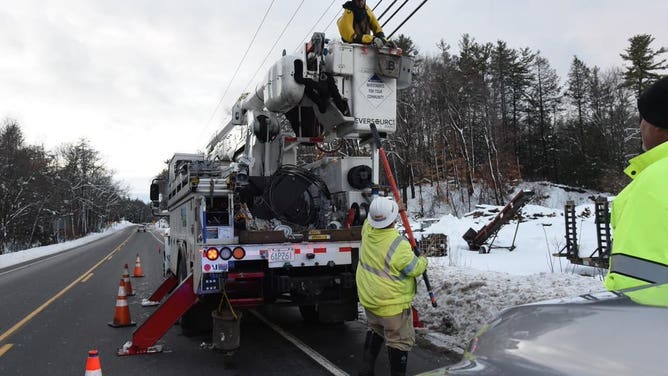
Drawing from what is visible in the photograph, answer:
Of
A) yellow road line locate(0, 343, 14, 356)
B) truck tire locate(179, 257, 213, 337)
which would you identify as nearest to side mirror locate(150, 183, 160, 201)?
yellow road line locate(0, 343, 14, 356)

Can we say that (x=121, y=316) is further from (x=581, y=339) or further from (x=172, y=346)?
(x=581, y=339)

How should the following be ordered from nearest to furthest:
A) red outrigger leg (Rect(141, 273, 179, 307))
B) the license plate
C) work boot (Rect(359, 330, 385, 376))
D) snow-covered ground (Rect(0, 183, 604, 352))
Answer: work boot (Rect(359, 330, 385, 376))
the license plate
snow-covered ground (Rect(0, 183, 604, 352))
red outrigger leg (Rect(141, 273, 179, 307))

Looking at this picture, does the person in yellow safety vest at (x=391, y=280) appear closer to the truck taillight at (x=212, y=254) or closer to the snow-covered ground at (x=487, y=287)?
the snow-covered ground at (x=487, y=287)

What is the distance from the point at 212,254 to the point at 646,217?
4.94m

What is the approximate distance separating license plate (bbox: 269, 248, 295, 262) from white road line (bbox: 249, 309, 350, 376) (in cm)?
123

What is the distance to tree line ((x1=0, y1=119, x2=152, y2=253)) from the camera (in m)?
44.1

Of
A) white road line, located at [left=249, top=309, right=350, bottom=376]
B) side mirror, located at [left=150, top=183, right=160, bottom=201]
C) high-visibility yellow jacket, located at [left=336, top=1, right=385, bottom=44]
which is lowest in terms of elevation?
white road line, located at [left=249, top=309, right=350, bottom=376]

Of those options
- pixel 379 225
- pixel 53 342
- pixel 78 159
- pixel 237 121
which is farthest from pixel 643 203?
pixel 78 159

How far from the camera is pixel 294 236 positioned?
251 inches

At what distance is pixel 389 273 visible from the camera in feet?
15.3

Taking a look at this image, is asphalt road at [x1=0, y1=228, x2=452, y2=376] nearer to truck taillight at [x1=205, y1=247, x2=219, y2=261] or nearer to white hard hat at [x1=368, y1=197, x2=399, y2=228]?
truck taillight at [x1=205, y1=247, x2=219, y2=261]

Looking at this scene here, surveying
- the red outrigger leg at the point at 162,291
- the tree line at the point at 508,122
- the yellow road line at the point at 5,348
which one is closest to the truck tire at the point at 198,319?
the red outrigger leg at the point at 162,291

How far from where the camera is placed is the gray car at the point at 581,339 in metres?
1.30

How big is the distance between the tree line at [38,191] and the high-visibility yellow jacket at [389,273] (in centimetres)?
4556
